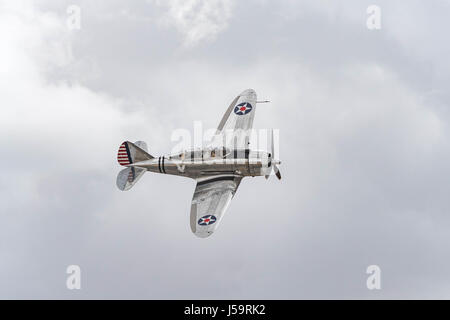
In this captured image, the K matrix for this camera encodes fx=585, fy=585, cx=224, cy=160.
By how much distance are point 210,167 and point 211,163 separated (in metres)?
0.25

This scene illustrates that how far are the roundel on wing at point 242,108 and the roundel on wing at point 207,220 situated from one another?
917 cm

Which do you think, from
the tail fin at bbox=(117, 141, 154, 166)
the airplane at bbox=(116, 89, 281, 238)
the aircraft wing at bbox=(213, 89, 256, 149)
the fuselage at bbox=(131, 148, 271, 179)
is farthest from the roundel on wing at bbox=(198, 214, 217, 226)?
the tail fin at bbox=(117, 141, 154, 166)

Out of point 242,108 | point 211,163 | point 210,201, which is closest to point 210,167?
point 211,163

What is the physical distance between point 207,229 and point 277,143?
6.33 m

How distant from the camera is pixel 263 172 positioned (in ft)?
105

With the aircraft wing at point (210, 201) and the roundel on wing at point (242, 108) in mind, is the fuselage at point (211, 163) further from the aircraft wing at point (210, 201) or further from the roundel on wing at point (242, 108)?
the roundel on wing at point (242, 108)

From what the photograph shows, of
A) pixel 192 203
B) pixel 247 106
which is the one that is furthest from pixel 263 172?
pixel 247 106

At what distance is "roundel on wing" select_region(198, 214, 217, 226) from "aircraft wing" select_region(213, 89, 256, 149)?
5.77 m

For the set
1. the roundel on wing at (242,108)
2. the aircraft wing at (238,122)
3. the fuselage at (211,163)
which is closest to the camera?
the fuselage at (211,163)

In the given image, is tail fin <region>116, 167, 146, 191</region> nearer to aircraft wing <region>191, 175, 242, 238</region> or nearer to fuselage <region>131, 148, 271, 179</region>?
fuselage <region>131, 148, 271, 179</region>

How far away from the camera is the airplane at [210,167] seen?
3064 cm

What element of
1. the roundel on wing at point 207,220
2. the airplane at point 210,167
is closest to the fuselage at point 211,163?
the airplane at point 210,167
